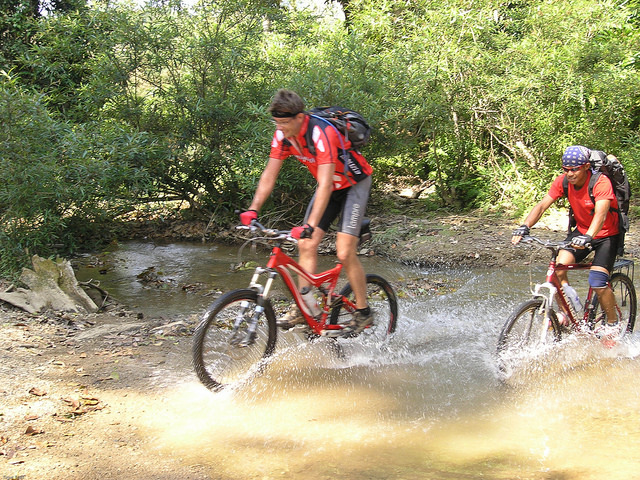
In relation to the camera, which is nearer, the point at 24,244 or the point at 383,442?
the point at 383,442

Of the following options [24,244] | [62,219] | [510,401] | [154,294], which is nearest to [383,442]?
[510,401]

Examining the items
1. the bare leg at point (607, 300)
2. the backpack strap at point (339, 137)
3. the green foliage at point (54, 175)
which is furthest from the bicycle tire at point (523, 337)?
the green foliage at point (54, 175)

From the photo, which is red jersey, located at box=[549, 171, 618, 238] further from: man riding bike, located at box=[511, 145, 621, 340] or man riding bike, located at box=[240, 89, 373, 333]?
man riding bike, located at box=[240, 89, 373, 333]

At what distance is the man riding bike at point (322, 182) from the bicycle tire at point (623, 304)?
2382 mm

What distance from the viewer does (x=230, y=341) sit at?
15.0ft

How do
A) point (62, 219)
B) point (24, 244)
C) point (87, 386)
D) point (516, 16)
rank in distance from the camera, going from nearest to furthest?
point (87, 386), point (24, 244), point (62, 219), point (516, 16)

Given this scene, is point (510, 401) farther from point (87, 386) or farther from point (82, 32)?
point (82, 32)

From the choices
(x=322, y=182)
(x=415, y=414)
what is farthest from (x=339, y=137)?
(x=415, y=414)

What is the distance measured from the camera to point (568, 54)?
11.4 meters

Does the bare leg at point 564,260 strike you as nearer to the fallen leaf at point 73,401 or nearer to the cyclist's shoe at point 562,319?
the cyclist's shoe at point 562,319

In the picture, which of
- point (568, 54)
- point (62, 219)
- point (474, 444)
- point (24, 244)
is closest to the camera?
point (474, 444)

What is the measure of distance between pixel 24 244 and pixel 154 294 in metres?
1.92

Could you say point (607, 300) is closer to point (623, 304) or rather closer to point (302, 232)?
point (623, 304)

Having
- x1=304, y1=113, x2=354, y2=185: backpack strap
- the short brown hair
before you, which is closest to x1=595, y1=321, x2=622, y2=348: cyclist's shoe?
x1=304, y1=113, x2=354, y2=185: backpack strap
